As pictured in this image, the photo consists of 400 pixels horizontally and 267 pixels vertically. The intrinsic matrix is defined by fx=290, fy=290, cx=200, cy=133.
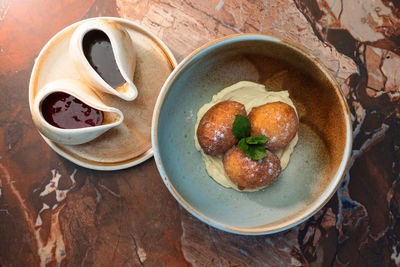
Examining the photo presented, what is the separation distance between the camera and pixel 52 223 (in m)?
1.19

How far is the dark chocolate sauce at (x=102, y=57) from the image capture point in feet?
3.23

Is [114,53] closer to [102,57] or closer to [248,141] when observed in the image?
[102,57]

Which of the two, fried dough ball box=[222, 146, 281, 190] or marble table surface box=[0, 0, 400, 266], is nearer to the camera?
fried dough ball box=[222, 146, 281, 190]

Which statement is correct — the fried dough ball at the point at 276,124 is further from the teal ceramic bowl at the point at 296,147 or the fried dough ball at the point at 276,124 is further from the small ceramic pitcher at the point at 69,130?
the small ceramic pitcher at the point at 69,130

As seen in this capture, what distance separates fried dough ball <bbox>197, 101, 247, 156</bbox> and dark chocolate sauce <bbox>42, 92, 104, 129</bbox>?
1.24 ft

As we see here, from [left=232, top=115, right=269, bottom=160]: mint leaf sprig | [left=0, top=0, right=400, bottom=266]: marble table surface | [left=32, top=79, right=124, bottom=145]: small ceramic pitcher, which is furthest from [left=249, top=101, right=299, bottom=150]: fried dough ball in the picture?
[left=32, top=79, right=124, bottom=145]: small ceramic pitcher

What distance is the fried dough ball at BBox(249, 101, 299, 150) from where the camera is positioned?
0.98 metres

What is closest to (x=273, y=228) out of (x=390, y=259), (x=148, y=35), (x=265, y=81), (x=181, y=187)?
(x=181, y=187)

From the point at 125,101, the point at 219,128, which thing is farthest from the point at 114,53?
the point at 219,128

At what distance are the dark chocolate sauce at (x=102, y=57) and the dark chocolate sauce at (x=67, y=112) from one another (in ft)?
0.40

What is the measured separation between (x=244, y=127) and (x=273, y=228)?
1.10ft

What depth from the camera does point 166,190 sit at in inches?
46.2

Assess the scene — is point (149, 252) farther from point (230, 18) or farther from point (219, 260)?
point (230, 18)

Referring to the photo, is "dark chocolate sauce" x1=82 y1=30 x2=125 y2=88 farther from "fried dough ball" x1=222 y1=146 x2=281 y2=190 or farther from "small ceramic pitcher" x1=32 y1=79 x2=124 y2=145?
"fried dough ball" x1=222 y1=146 x2=281 y2=190
